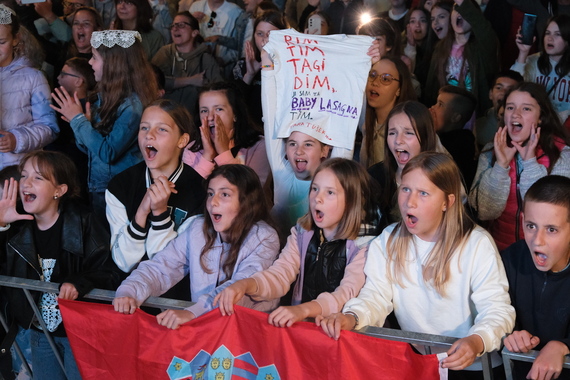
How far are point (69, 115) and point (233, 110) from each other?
1101mm

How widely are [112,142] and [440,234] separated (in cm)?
243

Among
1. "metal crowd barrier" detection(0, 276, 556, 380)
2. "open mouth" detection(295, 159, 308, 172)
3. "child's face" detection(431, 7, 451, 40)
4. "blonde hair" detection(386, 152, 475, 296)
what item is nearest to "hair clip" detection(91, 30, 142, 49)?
"open mouth" detection(295, 159, 308, 172)

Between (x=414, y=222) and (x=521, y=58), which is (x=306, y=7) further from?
(x=414, y=222)

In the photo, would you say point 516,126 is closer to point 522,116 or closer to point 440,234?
point 522,116

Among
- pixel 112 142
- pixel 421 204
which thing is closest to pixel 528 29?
pixel 421 204

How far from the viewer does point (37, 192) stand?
4477 millimetres

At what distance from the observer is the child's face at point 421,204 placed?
3705mm

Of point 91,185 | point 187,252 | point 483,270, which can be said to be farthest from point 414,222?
point 91,185

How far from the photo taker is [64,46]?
7.78m

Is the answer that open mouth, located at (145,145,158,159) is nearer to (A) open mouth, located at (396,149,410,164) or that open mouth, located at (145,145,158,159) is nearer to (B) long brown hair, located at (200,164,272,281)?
(B) long brown hair, located at (200,164,272,281)

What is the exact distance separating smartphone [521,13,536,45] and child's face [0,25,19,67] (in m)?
3.93

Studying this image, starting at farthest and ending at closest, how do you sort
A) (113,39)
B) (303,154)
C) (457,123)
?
(457,123) < (113,39) < (303,154)

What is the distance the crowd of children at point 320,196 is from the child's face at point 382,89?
0.03ft

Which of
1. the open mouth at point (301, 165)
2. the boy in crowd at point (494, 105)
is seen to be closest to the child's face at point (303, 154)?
the open mouth at point (301, 165)
